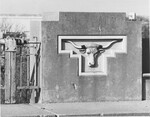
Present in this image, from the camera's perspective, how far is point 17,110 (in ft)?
42.7

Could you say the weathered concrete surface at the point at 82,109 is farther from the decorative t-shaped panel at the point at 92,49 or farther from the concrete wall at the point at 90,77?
the decorative t-shaped panel at the point at 92,49

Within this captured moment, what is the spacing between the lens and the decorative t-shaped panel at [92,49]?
14.6 metres

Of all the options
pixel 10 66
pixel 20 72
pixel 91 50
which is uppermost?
pixel 91 50

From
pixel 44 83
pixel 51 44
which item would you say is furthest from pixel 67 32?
pixel 44 83

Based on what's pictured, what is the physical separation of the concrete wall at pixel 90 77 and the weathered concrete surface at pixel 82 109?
0.36m

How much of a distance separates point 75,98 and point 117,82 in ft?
4.08

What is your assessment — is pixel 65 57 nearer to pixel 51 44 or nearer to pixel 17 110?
pixel 51 44

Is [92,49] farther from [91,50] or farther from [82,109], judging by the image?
[82,109]

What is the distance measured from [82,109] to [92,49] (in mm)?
2043

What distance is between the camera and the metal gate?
1426 cm

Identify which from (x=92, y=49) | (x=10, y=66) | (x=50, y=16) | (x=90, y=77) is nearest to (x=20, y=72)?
(x=10, y=66)

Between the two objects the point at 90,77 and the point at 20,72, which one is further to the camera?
the point at 90,77

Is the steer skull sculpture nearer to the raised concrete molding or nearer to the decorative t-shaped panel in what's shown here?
the decorative t-shaped panel

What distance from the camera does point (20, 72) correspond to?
14.2 m
